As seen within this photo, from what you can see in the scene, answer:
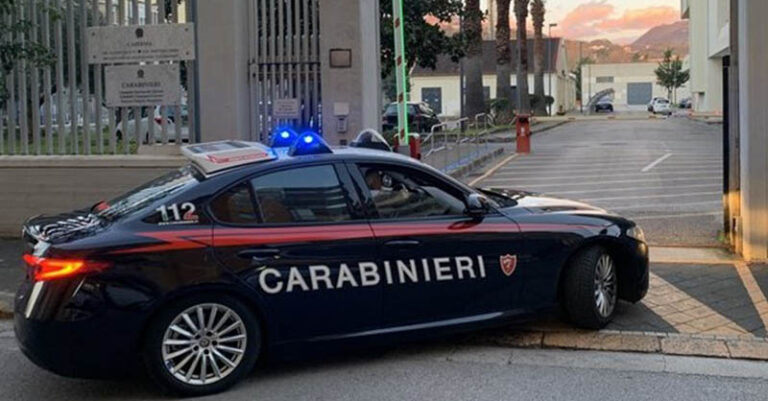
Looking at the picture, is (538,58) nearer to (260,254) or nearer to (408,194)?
(408,194)

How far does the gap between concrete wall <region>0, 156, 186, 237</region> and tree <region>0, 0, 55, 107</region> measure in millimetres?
951

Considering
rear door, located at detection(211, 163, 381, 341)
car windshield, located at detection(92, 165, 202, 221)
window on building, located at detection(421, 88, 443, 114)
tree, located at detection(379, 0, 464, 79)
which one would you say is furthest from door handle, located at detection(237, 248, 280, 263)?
window on building, located at detection(421, 88, 443, 114)

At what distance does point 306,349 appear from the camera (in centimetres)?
521

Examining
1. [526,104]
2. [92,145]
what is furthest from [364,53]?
[526,104]

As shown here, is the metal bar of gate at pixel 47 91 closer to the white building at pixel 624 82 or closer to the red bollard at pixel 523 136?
the red bollard at pixel 523 136

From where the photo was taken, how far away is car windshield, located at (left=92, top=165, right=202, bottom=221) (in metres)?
5.12

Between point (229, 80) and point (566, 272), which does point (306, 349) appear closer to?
point (566, 272)

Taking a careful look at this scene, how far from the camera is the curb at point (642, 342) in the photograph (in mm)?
5691

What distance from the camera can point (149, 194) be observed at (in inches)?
210

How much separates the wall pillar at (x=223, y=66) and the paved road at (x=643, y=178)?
5.09 meters

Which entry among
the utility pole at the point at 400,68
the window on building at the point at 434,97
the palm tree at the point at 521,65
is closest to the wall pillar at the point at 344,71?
the utility pole at the point at 400,68

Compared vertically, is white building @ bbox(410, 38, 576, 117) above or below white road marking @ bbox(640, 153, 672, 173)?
above

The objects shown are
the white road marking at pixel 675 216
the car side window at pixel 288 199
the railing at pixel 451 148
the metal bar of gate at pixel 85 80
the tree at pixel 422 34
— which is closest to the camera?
the car side window at pixel 288 199

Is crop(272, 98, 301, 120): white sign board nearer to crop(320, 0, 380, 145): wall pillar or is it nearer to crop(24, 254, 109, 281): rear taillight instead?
crop(320, 0, 380, 145): wall pillar
